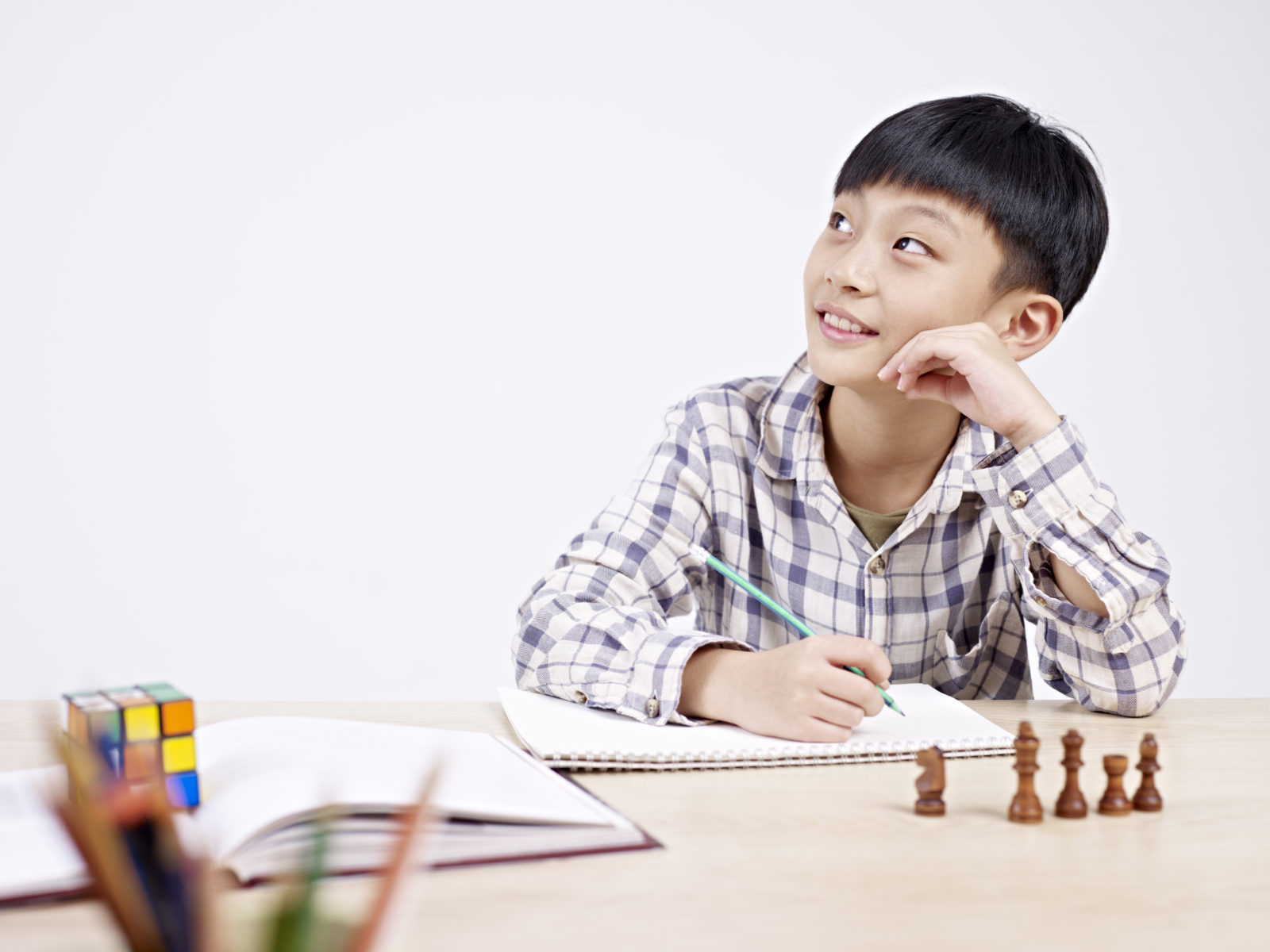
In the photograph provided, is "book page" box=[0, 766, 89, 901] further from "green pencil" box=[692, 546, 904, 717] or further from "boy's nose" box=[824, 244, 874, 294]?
"boy's nose" box=[824, 244, 874, 294]

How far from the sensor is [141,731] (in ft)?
1.98

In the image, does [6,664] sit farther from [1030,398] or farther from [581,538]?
[1030,398]

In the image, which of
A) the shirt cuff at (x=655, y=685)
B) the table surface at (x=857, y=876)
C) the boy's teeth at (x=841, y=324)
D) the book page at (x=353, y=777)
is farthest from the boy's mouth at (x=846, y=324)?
the book page at (x=353, y=777)

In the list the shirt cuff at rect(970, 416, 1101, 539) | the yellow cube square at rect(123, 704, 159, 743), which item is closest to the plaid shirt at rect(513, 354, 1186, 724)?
the shirt cuff at rect(970, 416, 1101, 539)

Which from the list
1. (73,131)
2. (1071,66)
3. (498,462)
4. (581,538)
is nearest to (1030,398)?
(581,538)

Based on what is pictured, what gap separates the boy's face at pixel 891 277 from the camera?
3.87 ft

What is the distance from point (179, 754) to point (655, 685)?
0.40 m

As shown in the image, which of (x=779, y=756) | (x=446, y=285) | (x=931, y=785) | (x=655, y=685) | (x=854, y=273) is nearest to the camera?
(x=931, y=785)

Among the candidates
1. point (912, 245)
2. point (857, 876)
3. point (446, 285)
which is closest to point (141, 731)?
point (857, 876)

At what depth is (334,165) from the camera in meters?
2.83

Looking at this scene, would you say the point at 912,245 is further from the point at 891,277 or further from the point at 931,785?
the point at 931,785

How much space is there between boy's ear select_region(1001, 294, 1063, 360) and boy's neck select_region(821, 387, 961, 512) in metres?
0.10

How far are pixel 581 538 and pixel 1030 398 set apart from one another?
0.44 m

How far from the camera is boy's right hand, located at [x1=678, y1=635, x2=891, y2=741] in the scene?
0.86 meters
